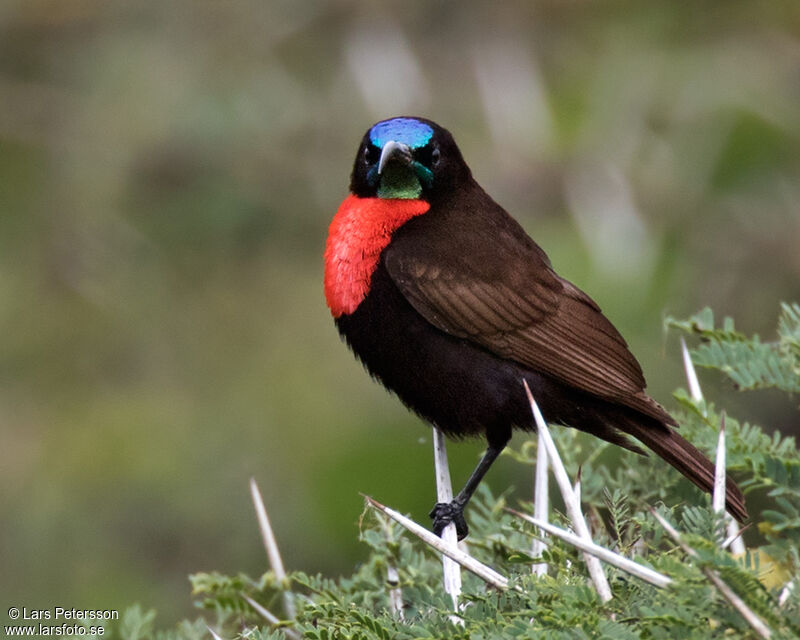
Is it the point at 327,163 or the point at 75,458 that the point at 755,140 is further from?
the point at 75,458

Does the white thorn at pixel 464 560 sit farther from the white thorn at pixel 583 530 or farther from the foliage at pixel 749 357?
the foliage at pixel 749 357

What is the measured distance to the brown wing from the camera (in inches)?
123

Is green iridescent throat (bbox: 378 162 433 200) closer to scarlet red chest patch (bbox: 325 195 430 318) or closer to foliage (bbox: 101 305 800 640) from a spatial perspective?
scarlet red chest patch (bbox: 325 195 430 318)

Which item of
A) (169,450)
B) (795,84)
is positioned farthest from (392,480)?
(795,84)

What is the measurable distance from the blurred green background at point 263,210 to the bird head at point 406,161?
1667 mm

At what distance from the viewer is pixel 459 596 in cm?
206

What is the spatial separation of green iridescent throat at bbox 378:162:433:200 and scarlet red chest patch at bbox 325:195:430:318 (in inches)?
1.0

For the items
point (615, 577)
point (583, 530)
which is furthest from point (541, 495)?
point (583, 530)

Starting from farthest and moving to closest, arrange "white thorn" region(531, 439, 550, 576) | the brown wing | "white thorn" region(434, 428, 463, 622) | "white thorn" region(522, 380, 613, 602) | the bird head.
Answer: the bird head < the brown wing < "white thorn" region(531, 439, 550, 576) < "white thorn" region(434, 428, 463, 622) < "white thorn" region(522, 380, 613, 602)

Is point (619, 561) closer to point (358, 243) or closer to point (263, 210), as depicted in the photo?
point (358, 243)

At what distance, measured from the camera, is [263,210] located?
22.3 feet

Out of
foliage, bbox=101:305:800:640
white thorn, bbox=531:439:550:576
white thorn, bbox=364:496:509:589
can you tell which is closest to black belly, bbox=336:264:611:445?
foliage, bbox=101:305:800:640

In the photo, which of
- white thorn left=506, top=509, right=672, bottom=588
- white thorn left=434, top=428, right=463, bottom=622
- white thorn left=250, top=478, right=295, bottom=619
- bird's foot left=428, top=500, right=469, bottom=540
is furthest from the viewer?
bird's foot left=428, top=500, right=469, bottom=540

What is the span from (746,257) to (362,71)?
6.91 feet
